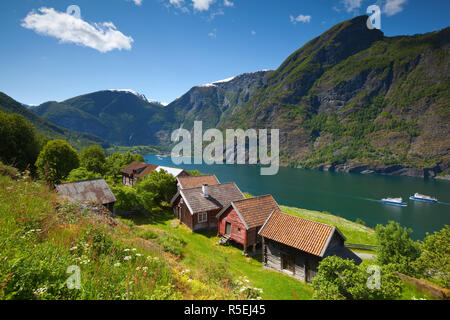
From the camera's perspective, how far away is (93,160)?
5175 centimetres

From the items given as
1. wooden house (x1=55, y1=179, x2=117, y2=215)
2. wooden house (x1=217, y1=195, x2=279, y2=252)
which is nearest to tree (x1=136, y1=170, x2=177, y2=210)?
wooden house (x1=55, y1=179, x2=117, y2=215)

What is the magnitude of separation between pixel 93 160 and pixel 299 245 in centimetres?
5288

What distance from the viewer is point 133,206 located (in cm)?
3244

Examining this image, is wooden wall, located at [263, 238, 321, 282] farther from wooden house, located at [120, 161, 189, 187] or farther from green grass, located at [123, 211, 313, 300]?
wooden house, located at [120, 161, 189, 187]

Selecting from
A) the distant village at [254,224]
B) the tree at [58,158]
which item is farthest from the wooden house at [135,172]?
the distant village at [254,224]

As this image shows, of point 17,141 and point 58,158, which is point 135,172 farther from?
point 17,141

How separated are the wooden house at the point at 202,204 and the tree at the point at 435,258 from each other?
852 inches

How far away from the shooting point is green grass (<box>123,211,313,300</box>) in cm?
1541

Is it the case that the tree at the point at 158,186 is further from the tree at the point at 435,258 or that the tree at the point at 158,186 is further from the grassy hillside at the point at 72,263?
the tree at the point at 435,258

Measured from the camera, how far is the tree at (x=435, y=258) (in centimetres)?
1484

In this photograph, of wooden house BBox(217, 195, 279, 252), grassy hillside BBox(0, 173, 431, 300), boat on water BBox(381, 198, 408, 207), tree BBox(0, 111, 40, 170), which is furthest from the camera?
boat on water BBox(381, 198, 408, 207)
